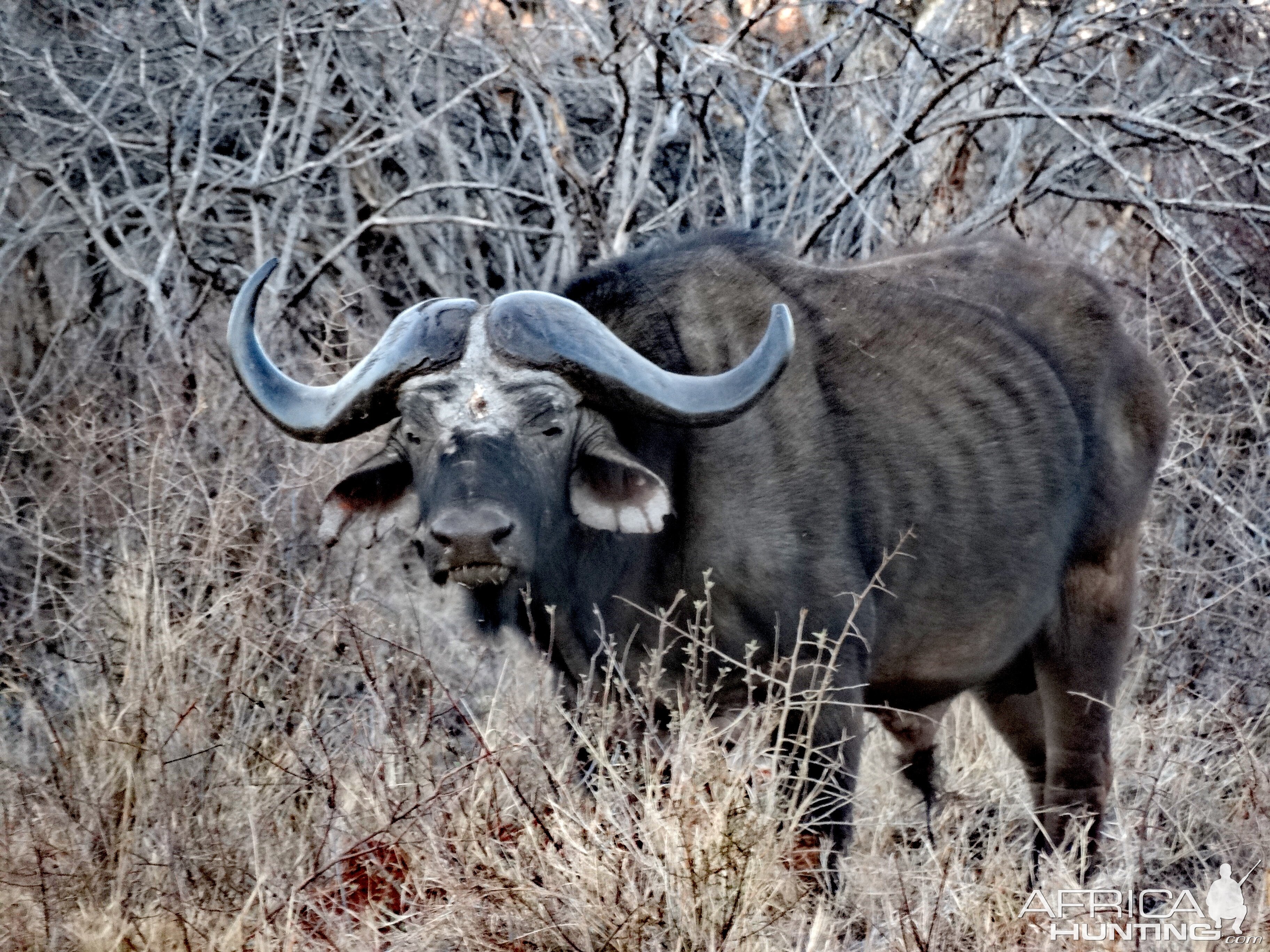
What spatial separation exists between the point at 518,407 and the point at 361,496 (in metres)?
0.61

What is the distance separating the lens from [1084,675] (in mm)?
4637

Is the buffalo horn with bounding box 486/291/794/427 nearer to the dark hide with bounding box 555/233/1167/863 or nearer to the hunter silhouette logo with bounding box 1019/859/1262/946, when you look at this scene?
the dark hide with bounding box 555/233/1167/863

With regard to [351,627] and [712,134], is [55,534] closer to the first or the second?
[351,627]

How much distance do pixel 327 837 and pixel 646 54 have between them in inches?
167

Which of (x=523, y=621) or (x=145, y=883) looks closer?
(x=145, y=883)

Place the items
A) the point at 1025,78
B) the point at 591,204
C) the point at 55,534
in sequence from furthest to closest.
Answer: the point at 591,204
the point at 1025,78
the point at 55,534

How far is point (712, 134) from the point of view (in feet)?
23.8

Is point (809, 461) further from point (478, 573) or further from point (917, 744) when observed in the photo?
point (917, 744)

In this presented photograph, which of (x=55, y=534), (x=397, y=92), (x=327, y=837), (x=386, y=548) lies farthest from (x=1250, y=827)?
(x=397, y=92)

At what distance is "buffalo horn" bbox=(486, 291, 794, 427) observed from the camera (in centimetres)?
374

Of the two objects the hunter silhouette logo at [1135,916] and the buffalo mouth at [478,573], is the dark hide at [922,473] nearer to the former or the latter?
the buffalo mouth at [478,573]

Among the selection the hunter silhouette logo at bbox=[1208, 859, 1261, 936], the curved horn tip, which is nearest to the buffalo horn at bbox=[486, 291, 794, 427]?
the curved horn tip

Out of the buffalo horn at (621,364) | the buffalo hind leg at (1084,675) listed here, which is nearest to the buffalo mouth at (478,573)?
the buffalo horn at (621,364)

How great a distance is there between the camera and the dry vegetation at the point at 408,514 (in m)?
3.37
